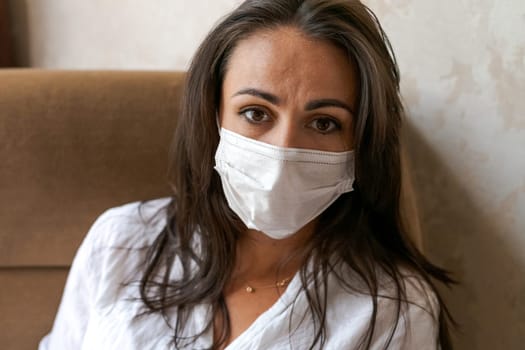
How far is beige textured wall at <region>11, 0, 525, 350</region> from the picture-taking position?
95 cm

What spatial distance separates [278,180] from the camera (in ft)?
2.57

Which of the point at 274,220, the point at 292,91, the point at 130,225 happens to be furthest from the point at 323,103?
the point at 130,225

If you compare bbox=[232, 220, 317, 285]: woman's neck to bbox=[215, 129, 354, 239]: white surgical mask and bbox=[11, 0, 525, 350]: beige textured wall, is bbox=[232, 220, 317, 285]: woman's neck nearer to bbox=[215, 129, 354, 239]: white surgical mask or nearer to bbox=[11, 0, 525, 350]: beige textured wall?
bbox=[215, 129, 354, 239]: white surgical mask

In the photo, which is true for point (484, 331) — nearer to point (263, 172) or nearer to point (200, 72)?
point (263, 172)

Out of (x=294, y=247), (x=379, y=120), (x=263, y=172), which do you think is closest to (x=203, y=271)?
(x=294, y=247)

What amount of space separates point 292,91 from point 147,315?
448mm

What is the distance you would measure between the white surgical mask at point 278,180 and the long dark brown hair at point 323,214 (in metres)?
0.05

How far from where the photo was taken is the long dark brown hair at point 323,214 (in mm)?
806

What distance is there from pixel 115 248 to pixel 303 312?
36 cm

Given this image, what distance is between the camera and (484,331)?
109 cm

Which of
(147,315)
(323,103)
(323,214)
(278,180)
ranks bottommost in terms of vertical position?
(147,315)

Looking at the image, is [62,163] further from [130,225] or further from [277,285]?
[277,285]

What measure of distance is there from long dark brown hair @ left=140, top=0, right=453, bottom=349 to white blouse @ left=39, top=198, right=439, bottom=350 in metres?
0.02

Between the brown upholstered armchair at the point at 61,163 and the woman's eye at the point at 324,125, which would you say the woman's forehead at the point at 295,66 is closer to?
the woman's eye at the point at 324,125
